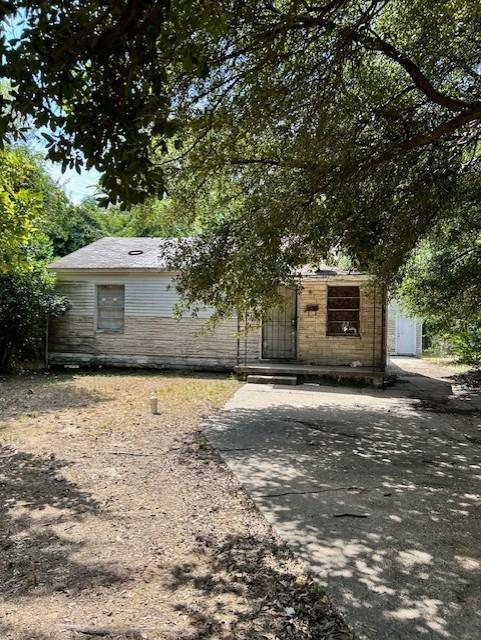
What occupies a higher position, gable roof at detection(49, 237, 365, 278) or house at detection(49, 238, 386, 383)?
gable roof at detection(49, 237, 365, 278)

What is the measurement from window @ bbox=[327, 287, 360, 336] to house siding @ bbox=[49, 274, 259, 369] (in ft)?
6.92

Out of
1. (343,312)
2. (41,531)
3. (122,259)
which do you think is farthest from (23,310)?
(41,531)

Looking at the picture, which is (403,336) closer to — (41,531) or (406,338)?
(406,338)

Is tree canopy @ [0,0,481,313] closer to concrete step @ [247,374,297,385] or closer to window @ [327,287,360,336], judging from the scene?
concrete step @ [247,374,297,385]

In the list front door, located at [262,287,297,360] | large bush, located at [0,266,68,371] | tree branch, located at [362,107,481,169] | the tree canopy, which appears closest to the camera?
the tree canopy

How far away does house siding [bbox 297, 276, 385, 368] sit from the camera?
13211mm

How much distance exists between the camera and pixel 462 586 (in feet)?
10.1

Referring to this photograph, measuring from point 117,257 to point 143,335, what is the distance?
8.41 feet

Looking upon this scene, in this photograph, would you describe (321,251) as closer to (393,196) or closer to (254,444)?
(393,196)

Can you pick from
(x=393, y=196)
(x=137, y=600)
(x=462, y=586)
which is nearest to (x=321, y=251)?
(x=393, y=196)

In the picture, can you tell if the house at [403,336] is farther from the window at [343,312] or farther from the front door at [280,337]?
the front door at [280,337]

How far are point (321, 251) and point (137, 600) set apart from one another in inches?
195

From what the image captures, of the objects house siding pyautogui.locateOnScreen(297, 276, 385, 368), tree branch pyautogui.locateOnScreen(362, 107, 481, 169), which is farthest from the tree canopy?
house siding pyautogui.locateOnScreen(297, 276, 385, 368)

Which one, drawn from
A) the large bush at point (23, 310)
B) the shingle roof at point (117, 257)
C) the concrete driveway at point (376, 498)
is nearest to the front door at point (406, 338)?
the shingle roof at point (117, 257)
